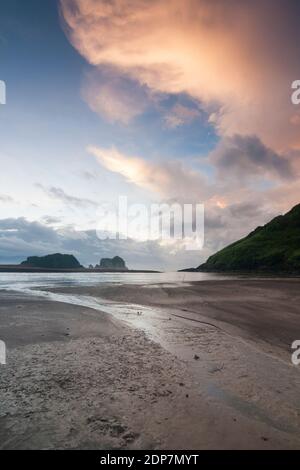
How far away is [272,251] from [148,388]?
139300mm

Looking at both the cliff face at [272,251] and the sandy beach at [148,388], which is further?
the cliff face at [272,251]

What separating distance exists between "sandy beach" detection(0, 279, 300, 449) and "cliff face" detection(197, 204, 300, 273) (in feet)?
329

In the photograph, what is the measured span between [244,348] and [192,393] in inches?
164

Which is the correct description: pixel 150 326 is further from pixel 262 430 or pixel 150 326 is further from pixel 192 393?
pixel 262 430

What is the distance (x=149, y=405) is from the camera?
17.0ft

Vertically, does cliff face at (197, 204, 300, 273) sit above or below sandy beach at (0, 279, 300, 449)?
above

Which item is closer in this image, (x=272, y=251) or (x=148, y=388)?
(x=148, y=388)

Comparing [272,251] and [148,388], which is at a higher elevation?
[272,251]

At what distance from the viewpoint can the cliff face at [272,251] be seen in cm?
11400

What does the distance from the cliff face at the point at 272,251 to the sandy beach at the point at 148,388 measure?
329 feet

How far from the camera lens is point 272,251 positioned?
132 metres

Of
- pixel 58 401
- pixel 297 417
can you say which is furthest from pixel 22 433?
pixel 297 417

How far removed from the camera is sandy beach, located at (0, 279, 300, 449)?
4203mm

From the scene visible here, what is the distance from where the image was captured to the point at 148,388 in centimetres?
598
